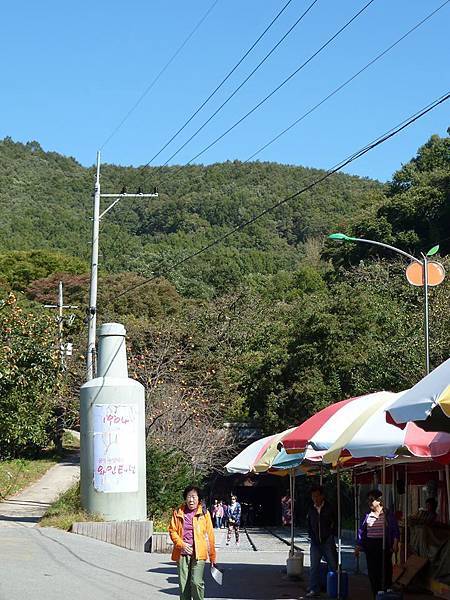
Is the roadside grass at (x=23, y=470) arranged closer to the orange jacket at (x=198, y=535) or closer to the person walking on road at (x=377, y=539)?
the person walking on road at (x=377, y=539)

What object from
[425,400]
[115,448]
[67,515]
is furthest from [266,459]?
[67,515]

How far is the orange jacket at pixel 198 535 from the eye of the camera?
440 inches

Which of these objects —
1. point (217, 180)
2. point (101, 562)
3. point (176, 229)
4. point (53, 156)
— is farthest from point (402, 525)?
point (53, 156)

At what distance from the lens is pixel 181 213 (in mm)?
109562

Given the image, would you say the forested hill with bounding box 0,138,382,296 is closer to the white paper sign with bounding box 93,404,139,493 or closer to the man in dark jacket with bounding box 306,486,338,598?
the white paper sign with bounding box 93,404,139,493

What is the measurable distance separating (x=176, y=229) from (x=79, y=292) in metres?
36.6

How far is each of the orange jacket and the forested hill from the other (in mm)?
67806

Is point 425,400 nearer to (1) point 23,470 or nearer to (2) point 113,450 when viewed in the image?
(2) point 113,450

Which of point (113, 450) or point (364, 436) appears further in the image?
point (113, 450)

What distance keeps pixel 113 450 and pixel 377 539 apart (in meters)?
11.0

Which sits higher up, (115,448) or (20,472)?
(115,448)

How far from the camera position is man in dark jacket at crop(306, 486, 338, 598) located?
14.6 m

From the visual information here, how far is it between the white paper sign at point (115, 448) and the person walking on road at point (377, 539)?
1065cm

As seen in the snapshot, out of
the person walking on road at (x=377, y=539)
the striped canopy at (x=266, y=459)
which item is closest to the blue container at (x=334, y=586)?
the person walking on road at (x=377, y=539)
